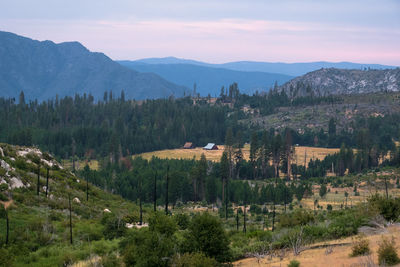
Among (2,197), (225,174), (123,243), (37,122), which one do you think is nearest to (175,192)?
(225,174)

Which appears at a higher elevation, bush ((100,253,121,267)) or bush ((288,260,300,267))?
bush ((288,260,300,267))

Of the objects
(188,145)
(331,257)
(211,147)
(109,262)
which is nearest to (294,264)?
(331,257)

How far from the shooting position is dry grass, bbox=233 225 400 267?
57.1 feet

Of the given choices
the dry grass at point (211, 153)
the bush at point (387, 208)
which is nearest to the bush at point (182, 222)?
the bush at point (387, 208)

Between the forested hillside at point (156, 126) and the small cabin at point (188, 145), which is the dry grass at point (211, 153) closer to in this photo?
the small cabin at point (188, 145)

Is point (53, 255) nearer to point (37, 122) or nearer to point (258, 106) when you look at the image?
point (37, 122)

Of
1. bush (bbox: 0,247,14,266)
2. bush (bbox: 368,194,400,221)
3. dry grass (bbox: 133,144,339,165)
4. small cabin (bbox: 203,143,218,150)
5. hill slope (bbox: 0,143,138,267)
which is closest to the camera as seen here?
bush (bbox: 0,247,14,266)

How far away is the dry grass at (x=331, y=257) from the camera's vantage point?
1739 centimetres

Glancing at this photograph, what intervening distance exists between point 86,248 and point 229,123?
125m

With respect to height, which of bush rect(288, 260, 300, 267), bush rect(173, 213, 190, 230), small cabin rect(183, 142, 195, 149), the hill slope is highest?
bush rect(288, 260, 300, 267)

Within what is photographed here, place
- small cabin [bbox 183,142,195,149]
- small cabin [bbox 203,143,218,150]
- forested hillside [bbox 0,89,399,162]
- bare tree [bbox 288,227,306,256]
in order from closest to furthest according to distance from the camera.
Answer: bare tree [bbox 288,227,306,256] < forested hillside [bbox 0,89,399,162] < small cabin [bbox 203,143,218,150] < small cabin [bbox 183,142,195,149]

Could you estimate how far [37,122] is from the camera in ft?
429

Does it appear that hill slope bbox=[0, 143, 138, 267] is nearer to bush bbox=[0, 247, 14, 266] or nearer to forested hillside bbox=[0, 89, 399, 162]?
bush bbox=[0, 247, 14, 266]

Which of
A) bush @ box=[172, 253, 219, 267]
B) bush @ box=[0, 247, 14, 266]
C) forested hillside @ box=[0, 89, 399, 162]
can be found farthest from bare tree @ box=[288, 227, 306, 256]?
forested hillside @ box=[0, 89, 399, 162]
